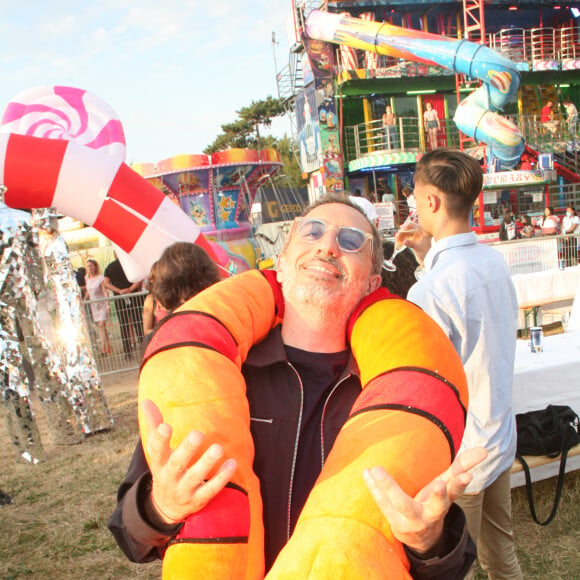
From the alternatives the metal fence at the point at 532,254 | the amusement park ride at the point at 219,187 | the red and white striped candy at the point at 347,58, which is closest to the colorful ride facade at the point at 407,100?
the red and white striped candy at the point at 347,58

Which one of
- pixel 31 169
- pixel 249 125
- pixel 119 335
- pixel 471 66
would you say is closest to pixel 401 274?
pixel 31 169

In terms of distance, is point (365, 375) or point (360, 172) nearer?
point (365, 375)

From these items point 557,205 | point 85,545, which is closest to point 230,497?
point 85,545

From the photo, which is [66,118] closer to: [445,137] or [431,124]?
[431,124]

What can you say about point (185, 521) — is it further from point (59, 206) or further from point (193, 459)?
point (59, 206)

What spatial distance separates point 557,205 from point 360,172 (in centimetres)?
792

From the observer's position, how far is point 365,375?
1.39 meters

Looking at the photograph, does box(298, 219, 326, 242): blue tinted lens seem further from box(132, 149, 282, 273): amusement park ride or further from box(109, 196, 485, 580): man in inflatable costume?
box(132, 149, 282, 273): amusement park ride

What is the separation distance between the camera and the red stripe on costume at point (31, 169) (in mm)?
4680

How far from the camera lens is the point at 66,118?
6.11m

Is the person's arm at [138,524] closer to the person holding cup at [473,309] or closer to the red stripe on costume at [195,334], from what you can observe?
the red stripe on costume at [195,334]

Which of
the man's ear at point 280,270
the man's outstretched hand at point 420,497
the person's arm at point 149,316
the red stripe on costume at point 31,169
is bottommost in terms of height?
the person's arm at point 149,316

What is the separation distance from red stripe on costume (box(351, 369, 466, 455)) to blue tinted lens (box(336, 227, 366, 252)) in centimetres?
48

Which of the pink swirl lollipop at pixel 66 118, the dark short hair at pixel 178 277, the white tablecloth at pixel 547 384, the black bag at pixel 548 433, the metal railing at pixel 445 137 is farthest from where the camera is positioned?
the metal railing at pixel 445 137
